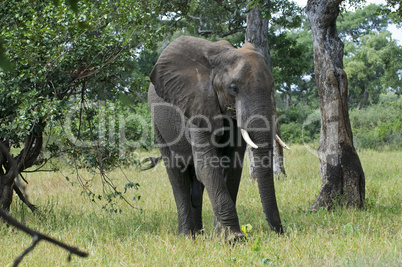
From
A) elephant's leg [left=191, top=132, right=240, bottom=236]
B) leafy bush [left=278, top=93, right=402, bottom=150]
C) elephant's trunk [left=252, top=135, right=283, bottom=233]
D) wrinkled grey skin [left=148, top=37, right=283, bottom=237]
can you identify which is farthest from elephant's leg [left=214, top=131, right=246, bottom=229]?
leafy bush [left=278, top=93, right=402, bottom=150]

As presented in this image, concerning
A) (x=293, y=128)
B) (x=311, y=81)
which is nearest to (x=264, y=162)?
(x=293, y=128)

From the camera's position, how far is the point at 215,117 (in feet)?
17.9

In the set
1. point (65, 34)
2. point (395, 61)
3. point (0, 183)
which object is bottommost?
point (0, 183)

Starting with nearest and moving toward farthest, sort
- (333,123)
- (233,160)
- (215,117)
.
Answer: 1. (215,117)
2. (233,160)
3. (333,123)

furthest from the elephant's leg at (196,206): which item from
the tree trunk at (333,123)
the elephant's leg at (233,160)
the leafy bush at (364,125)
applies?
the leafy bush at (364,125)

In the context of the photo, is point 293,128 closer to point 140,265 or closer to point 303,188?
point 303,188

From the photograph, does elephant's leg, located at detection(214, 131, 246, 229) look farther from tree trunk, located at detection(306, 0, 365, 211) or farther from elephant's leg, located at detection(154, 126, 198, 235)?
tree trunk, located at detection(306, 0, 365, 211)

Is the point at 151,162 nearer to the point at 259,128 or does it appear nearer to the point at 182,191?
the point at 182,191

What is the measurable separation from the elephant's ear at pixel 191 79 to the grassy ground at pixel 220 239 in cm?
131

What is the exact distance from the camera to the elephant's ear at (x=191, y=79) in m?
5.50

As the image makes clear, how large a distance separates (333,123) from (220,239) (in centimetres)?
309

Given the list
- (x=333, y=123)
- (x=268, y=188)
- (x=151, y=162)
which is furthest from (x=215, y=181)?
(x=151, y=162)

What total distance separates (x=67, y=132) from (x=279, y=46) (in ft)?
35.8

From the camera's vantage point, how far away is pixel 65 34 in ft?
22.7
